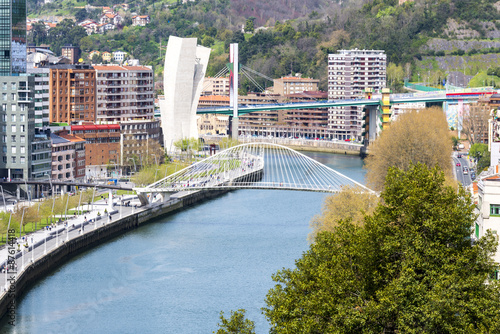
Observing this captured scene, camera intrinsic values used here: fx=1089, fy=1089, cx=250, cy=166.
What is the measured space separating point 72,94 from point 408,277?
127 ft

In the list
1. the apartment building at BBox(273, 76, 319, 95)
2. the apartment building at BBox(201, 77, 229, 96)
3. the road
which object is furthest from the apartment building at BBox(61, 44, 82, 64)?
the road

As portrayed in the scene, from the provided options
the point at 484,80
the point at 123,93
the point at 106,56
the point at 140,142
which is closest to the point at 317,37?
the point at 484,80

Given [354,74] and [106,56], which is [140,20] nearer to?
[106,56]

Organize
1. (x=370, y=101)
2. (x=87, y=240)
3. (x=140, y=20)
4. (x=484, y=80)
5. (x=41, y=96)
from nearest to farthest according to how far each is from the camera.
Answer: (x=87, y=240)
(x=41, y=96)
(x=370, y=101)
(x=484, y=80)
(x=140, y=20)

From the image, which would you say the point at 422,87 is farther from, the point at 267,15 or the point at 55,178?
the point at 267,15

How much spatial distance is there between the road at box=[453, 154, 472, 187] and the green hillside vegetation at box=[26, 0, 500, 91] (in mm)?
25498

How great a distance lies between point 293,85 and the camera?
257 ft

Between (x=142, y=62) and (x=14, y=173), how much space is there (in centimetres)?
5722

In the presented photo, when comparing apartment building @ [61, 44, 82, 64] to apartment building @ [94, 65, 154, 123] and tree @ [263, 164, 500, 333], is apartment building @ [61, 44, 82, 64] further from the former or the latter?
tree @ [263, 164, 500, 333]

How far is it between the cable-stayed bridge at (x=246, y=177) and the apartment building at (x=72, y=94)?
6983mm

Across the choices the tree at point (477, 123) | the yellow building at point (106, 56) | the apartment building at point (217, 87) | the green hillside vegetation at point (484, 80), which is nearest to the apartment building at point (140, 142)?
the tree at point (477, 123)

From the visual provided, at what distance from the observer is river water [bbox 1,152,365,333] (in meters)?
23.3

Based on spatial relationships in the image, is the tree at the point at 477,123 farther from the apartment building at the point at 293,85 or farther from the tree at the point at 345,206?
the tree at the point at 345,206

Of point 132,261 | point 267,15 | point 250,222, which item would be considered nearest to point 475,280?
point 132,261
